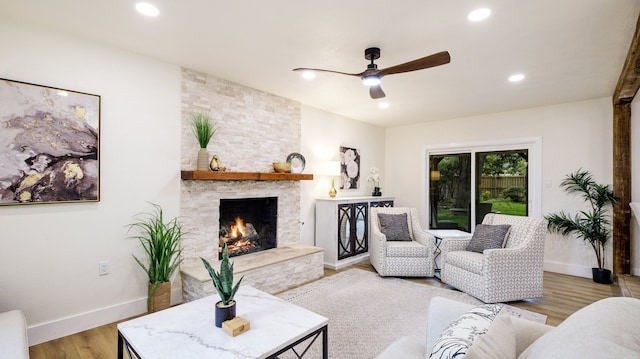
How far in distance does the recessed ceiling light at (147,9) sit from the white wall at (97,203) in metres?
0.86

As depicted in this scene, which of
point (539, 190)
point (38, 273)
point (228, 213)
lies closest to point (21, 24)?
point (38, 273)

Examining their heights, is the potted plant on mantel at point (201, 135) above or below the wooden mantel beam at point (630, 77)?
below

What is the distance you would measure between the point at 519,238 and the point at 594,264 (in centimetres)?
178

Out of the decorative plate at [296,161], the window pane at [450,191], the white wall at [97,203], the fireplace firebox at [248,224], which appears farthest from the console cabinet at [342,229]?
the white wall at [97,203]

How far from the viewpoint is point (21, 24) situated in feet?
7.70

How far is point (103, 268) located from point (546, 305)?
4416mm

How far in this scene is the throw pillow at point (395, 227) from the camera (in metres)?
4.36

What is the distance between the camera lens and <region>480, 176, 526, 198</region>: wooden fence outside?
4965mm

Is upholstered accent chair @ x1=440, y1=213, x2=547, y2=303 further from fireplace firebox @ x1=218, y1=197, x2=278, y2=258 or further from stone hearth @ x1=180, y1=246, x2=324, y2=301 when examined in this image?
fireplace firebox @ x1=218, y1=197, x2=278, y2=258

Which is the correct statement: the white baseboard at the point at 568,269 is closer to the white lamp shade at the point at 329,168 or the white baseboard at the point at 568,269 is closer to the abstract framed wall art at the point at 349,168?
the abstract framed wall art at the point at 349,168

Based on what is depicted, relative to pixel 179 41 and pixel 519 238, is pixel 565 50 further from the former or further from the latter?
pixel 179 41

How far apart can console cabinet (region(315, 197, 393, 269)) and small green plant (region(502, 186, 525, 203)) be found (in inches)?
89.2

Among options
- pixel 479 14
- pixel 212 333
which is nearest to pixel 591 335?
pixel 212 333

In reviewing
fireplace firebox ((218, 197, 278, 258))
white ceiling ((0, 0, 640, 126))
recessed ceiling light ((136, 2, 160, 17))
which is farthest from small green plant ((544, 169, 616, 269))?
recessed ceiling light ((136, 2, 160, 17))
